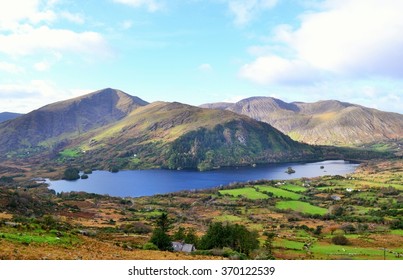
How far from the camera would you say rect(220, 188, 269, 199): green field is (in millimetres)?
149625

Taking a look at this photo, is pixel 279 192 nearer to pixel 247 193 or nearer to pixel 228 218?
pixel 247 193

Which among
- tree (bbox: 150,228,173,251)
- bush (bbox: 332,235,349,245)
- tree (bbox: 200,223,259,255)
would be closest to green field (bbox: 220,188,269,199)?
bush (bbox: 332,235,349,245)

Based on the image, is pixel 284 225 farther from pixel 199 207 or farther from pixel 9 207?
pixel 9 207

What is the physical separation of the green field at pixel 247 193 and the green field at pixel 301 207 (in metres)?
15.8

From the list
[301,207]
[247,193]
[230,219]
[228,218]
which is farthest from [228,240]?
[247,193]

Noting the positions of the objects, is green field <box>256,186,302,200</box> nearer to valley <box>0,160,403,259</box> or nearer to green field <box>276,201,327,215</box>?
valley <box>0,160,403,259</box>

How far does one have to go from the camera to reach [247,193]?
156 m

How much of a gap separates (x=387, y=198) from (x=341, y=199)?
52.4 feet

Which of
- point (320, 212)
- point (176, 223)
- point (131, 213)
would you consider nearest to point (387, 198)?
point (320, 212)

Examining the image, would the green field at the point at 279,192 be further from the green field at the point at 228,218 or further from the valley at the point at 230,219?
the green field at the point at 228,218

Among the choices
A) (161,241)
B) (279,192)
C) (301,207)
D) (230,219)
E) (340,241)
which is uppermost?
(161,241)

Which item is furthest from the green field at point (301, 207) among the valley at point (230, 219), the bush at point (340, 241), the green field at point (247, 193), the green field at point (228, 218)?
the bush at point (340, 241)

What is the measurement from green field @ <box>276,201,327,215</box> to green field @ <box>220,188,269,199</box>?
15.8 m

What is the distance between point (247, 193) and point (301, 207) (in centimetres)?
3488
